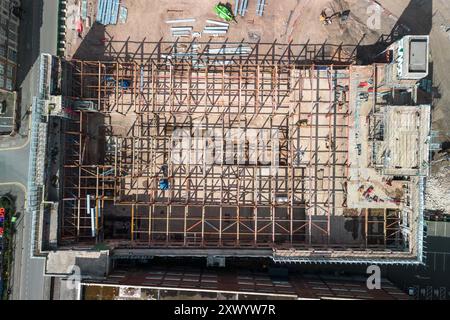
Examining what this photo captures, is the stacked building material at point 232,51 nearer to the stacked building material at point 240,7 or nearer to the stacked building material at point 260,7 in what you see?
the stacked building material at point 240,7

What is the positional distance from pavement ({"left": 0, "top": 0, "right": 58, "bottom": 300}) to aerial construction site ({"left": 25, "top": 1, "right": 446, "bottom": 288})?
6.42 ft

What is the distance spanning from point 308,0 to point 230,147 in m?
15.2

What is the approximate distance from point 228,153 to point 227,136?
5.03 ft

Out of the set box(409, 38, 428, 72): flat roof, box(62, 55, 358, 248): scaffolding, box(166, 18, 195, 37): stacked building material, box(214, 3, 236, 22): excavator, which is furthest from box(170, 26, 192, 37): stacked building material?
box(409, 38, 428, 72): flat roof

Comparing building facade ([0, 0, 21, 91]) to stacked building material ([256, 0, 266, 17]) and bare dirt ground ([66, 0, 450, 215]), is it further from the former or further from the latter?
stacked building material ([256, 0, 266, 17])

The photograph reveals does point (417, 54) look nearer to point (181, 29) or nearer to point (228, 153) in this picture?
point (228, 153)

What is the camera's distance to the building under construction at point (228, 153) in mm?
29531

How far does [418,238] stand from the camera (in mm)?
28203

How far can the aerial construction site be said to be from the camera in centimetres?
2941

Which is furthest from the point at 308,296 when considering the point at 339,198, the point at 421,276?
the point at 421,276

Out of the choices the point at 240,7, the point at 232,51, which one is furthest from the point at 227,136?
the point at 240,7

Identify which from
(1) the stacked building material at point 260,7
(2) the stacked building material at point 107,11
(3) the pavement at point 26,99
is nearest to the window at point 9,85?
(3) the pavement at point 26,99

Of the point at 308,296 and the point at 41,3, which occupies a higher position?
the point at 41,3
